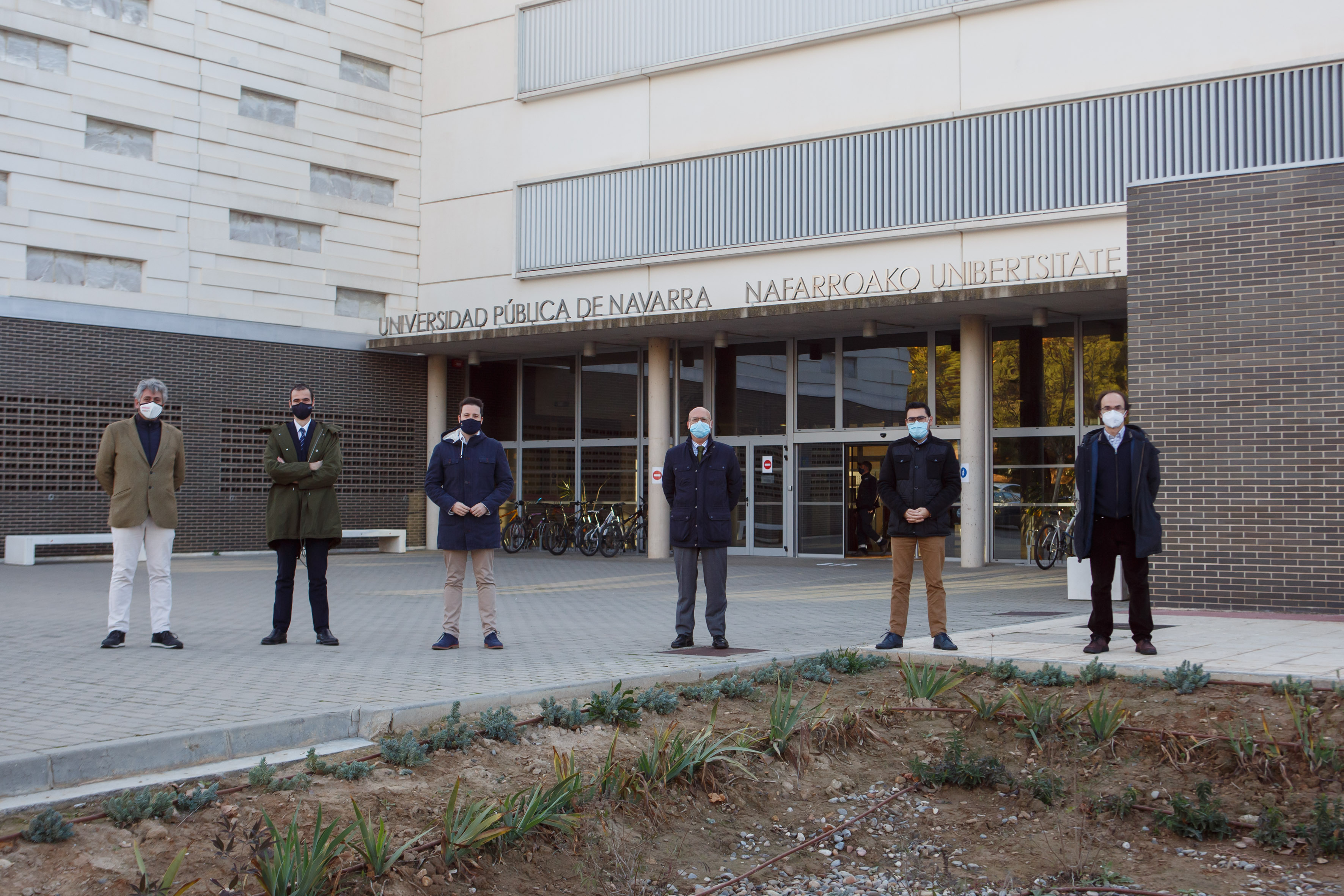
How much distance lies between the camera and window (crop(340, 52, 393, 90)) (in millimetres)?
25906

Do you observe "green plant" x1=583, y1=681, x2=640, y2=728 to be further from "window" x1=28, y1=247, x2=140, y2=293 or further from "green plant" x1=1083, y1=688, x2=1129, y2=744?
"window" x1=28, y1=247, x2=140, y2=293

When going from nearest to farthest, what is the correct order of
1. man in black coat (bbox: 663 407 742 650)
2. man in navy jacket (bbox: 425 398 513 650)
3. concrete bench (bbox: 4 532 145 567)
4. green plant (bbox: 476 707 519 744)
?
green plant (bbox: 476 707 519 744) → man in navy jacket (bbox: 425 398 513 650) → man in black coat (bbox: 663 407 742 650) → concrete bench (bbox: 4 532 145 567)

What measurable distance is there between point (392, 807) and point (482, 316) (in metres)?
20.1

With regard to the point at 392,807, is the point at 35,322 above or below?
above

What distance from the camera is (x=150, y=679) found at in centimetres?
713

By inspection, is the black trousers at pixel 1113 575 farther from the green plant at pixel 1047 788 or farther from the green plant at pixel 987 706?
the green plant at pixel 1047 788

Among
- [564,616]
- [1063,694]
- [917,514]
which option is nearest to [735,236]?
[564,616]

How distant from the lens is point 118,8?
2212 cm

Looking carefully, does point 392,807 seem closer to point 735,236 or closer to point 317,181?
point 735,236

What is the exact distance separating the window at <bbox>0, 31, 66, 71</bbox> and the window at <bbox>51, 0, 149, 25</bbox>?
0.81 meters

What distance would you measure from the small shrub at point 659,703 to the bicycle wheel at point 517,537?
19529 millimetres

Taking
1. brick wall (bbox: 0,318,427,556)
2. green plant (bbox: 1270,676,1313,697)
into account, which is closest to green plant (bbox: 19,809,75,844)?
green plant (bbox: 1270,676,1313,697)

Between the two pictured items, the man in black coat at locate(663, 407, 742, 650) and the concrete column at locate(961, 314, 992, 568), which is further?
the concrete column at locate(961, 314, 992, 568)

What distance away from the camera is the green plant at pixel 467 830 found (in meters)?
4.41
